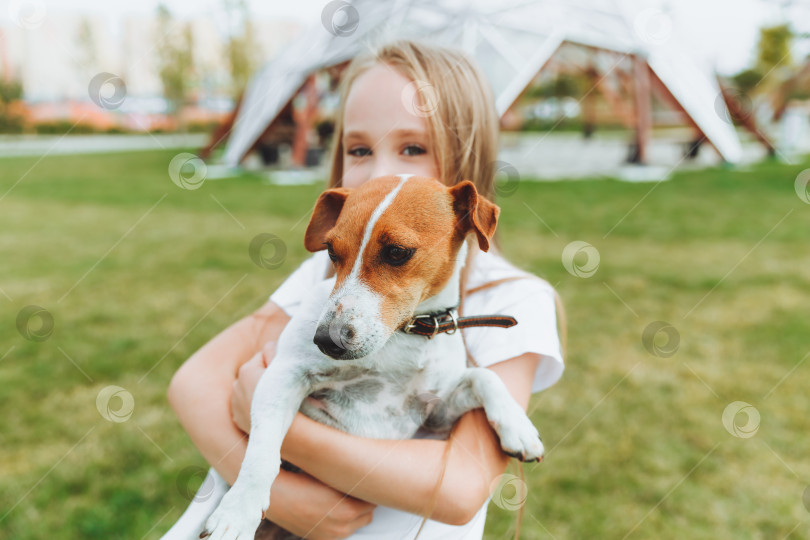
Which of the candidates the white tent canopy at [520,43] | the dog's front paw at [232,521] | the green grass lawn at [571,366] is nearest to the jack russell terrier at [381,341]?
the dog's front paw at [232,521]

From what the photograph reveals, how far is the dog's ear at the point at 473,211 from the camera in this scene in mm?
1506

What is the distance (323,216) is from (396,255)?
0.26 metres

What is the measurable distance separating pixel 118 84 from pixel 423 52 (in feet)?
5.77

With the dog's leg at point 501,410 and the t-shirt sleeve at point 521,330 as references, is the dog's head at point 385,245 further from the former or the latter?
the t-shirt sleeve at point 521,330

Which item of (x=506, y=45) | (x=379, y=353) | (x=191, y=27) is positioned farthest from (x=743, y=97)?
(x=379, y=353)

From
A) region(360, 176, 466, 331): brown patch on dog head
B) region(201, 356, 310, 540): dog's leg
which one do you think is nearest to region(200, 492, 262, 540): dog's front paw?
region(201, 356, 310, 540): dog's leg

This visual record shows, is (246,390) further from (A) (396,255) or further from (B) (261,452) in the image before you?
(A) (396,255)

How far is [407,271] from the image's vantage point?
1503mm

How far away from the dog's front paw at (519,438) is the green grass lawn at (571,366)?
44.2 inches

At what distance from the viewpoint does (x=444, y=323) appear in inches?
65.5

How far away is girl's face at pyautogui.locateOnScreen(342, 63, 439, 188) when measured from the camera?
196cm

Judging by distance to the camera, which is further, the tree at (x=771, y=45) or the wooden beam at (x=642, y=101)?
the tree at (x=771, y=45)

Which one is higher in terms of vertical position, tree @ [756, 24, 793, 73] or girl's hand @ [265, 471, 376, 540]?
girl's hand @ [265, 471, 376, 540]

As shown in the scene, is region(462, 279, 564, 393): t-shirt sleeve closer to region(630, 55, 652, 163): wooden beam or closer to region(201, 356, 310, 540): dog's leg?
region(201, 356, 310, 540): dog's leg
